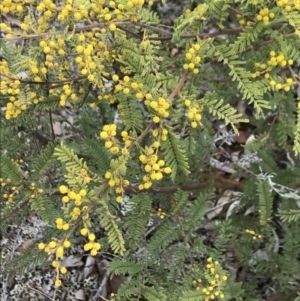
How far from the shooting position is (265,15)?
4.90 ft

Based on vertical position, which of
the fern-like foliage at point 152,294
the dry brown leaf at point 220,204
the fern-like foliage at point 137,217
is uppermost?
the fern-like foliage at point 137,217

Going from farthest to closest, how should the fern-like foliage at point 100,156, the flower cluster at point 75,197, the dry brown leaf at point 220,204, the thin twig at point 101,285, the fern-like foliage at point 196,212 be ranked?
the dry brown leaf at point 220,204, the thin twig at point 101,285, the fern-like foliage at point 196,212, the fern-like foliage at point 100,156, the flower cluster at point 75,197

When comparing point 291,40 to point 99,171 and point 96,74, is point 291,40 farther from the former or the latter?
point 99,171

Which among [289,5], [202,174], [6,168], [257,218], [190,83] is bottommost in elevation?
[257,218]

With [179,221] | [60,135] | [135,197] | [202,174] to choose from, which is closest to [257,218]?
[202,174]

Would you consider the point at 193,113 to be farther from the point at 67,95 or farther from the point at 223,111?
the point at 67,95

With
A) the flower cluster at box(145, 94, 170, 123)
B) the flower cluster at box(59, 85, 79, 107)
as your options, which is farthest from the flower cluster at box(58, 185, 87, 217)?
the flower cluster at box(59, 85, 79, 107)

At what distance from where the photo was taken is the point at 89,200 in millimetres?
1259

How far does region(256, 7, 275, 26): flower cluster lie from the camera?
1.49 meters

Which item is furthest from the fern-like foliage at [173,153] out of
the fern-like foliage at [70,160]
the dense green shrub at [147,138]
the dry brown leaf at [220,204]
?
the dry brown leaf at [220,204]

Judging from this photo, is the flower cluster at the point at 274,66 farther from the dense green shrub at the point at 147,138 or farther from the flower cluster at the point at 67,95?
the flower cluster at the point at 67,95

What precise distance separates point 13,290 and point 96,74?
3.85 feet

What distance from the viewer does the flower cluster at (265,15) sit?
1.49 m

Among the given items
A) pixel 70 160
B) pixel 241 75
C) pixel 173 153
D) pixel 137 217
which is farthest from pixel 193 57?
pixel 137 217
